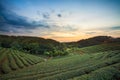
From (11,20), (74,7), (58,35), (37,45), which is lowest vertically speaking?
(37,45)

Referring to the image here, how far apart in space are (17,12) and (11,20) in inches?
69.6

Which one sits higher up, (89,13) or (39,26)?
(89,13)

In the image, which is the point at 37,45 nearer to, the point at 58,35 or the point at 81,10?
the point at 58,35

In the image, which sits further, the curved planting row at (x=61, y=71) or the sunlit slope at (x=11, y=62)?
the sunlit slope at (x=11, y=62)

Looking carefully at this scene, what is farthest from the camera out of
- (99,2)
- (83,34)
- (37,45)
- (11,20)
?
(37,45)

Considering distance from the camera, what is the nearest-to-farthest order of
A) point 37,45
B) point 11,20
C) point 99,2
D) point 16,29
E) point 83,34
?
point 99,2 < point 11,20 < point 16,29 < point 83,34 < point 37,45

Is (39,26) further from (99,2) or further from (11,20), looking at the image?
(99,2)

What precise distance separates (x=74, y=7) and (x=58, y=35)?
16.0 feet

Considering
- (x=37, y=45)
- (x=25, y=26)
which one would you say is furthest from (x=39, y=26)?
(x=37, y=45)

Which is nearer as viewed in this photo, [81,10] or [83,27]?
[81,10]

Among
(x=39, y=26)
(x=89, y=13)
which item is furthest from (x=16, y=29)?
(x=89, y=13)

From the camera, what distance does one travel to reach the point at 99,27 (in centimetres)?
1942

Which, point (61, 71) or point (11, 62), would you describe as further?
point (11, 62)

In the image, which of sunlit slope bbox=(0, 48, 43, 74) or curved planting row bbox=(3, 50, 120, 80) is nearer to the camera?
curved planting row bbox=(3, 50, 120, 80)
